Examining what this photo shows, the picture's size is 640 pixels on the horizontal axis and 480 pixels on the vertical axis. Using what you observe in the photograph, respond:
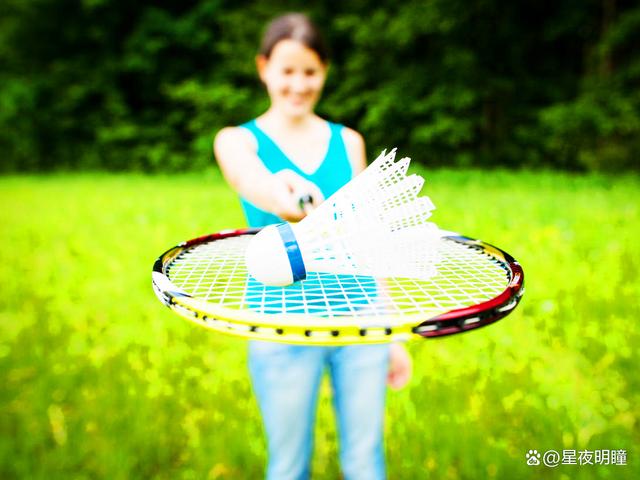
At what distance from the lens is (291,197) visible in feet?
4.10

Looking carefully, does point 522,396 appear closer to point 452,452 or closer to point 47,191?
point 452,452

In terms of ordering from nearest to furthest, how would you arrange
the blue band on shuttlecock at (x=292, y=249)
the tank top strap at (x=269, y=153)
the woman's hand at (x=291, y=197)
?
the blue band on shuttlecock at (x=292, y=249)
the woman's hand at (x=291, y=197)
the tank top strap at (x=269, y=153)

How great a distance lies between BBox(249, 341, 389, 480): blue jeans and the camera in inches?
56.0

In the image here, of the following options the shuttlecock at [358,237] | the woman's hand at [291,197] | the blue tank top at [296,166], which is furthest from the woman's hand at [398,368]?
the woman's hand at [291,197]

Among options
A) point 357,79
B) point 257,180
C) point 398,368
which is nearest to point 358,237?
point 257,180

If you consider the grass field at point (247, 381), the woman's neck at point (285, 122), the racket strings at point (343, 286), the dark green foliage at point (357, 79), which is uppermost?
the dark green foliage at point (357, 79)

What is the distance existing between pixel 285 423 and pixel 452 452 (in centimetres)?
96

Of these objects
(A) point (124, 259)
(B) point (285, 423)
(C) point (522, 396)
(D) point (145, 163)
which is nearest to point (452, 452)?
(C) point (522, 396)

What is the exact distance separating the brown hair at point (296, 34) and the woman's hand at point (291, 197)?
0.51 m

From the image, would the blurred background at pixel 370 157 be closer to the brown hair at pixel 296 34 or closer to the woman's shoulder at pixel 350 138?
the woman's shoulder at pixel 350 138

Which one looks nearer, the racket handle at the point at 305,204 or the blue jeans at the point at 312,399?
the racket handle at the point at 305,204

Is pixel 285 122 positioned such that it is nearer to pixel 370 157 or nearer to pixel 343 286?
pixel 343 286

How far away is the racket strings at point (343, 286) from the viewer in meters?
1.12

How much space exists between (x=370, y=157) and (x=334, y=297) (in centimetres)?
1181
